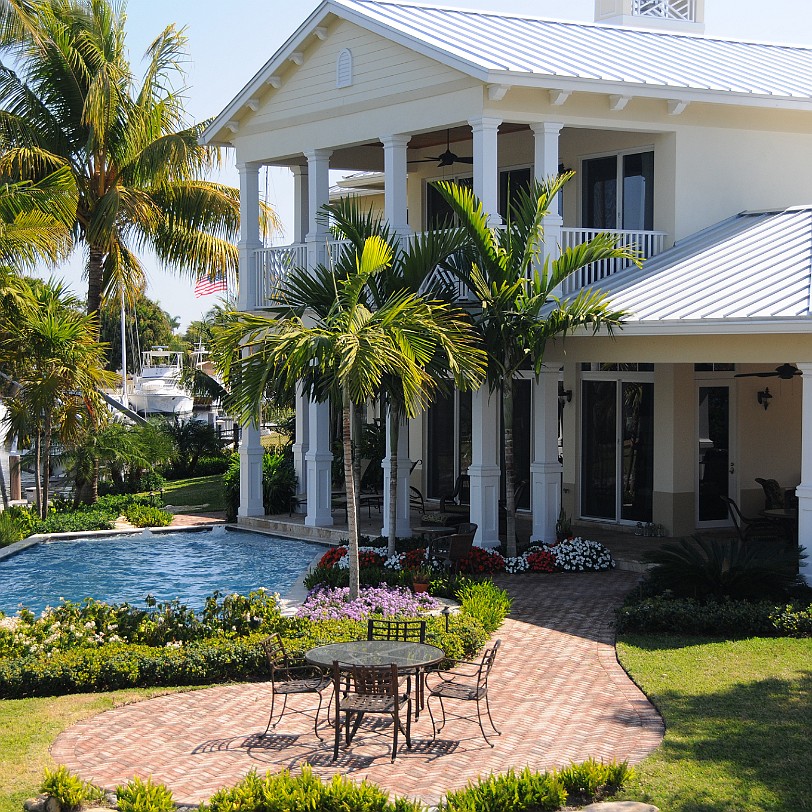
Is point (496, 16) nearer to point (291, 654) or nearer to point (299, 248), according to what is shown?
point (299, 248)

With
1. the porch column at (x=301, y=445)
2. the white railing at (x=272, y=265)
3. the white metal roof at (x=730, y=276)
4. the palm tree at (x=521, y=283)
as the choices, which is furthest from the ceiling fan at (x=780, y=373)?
the porch column at (x=301, y=445)

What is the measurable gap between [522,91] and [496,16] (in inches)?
180

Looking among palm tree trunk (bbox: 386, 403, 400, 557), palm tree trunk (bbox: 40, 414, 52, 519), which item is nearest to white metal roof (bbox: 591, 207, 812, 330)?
palm tree trunk (bbox: 386, 403, 400, 557)

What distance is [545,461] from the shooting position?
1788 centimetres

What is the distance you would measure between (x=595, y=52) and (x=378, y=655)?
43.0ft

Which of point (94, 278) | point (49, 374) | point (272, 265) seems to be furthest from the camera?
point (94, 278)

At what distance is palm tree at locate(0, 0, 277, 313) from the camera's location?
81.1 ft

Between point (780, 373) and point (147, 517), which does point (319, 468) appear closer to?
point (147, 517)

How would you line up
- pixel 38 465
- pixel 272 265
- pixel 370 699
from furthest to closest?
pixel 38 465 < pixel 272 265 < pixel 370 699

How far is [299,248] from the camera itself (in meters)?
21.1

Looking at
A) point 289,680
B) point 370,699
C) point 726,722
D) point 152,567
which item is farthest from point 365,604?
point 152,567

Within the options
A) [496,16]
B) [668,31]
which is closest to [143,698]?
[496,16]

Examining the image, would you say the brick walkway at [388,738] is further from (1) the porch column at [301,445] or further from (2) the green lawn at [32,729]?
(1) the porch column at [301,445]

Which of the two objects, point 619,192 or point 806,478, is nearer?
point 806,478
